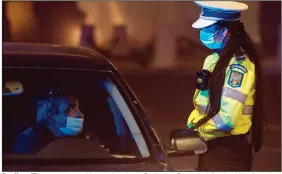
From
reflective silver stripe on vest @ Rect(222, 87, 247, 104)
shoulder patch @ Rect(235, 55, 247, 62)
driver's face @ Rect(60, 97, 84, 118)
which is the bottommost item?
driver's face @ Rect(60, 97, 84, 118)

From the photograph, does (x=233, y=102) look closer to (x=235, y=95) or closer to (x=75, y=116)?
(x=235, y=95)

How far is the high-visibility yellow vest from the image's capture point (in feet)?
13.0

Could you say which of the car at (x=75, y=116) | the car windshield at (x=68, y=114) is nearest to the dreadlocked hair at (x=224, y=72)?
the car at (x=75, y=116)

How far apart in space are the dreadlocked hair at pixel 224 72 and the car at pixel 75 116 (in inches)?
15.2

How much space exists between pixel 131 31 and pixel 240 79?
2.40 metres

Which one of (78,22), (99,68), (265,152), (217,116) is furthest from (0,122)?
(265,152)

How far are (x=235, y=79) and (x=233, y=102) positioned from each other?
0.45ft

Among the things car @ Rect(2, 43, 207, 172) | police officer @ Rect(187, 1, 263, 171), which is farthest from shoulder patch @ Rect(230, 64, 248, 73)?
car @ Rect(2, 43, 207, 172)

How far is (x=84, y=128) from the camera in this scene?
Result: 383 cm

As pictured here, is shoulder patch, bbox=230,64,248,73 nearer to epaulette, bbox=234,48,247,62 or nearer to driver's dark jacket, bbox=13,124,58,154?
epaulette, bbox=234,48,247,62

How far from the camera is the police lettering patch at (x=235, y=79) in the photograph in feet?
13.0

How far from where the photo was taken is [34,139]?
3.73 metres

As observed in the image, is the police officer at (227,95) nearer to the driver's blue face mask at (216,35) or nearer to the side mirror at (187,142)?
the driver's blue face mask at (216,35)

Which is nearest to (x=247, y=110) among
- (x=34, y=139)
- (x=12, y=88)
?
(x=34, y=139)
